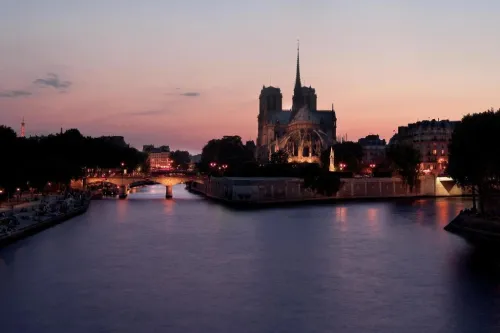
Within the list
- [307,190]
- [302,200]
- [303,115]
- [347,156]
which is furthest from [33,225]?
[303,115]

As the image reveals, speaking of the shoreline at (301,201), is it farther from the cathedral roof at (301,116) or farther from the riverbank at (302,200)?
the cathedral roof at (301,116)

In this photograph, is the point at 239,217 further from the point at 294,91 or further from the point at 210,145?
the point at 294,91

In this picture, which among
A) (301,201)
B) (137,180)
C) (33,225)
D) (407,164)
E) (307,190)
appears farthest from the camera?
(137,180)

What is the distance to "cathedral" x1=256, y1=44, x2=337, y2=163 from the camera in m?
144

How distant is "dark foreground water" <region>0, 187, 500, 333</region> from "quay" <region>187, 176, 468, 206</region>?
1178 inches

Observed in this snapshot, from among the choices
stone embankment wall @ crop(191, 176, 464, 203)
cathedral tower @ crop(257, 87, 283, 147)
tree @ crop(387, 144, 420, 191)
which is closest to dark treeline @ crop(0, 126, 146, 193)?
stone embankment wall @ crop(191, 176, 464, 203)

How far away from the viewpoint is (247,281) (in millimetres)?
32469

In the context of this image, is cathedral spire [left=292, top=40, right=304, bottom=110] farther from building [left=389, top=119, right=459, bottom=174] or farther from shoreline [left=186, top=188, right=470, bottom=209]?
shoreline [left=186, top=188, right=470, bottom=209]

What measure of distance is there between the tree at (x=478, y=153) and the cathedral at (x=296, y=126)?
87.9 meters

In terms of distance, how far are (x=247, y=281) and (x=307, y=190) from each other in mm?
59633

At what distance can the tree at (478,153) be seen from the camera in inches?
1843

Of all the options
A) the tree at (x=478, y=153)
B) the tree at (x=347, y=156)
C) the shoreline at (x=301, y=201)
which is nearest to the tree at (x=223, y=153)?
the tree at (x=347, y=156)

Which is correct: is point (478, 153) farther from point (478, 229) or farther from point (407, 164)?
point (407, 164)

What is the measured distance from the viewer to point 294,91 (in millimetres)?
173750
